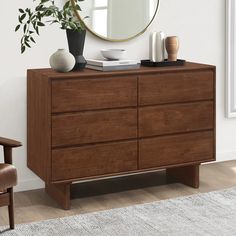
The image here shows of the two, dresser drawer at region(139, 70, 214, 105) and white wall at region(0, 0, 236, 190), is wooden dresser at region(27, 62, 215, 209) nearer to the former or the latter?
dresser drawer at region(139, 70, 214, 105)

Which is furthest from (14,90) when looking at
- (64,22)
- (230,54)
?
(230,54)

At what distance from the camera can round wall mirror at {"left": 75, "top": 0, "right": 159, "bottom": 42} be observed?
4.46m

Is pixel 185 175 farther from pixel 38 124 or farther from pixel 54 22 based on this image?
pixel 54 22

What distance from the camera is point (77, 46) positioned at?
418 cm

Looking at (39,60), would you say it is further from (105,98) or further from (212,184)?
(212,184)

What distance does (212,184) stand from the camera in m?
4.62

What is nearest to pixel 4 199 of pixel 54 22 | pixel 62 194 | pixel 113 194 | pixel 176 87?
pixel 62 194

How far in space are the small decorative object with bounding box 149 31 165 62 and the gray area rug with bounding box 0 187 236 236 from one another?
41.6 inches

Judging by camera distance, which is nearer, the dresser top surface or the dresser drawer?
the dresser top surface

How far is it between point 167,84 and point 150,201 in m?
0.80

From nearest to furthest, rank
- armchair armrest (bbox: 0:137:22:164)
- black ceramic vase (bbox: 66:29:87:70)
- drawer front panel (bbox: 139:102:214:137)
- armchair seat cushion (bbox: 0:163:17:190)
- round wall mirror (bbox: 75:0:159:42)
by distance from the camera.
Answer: armchair seat cushion (bbox: 0:163:17:190)
armchair armrest (bbox: 0:137:22:164)
black ceramic vase (bbox: 66:29:87:70)
drawer front panel (bbox: 139:102:214:137)
round wall mirror (bbox: 75:0:159:42)

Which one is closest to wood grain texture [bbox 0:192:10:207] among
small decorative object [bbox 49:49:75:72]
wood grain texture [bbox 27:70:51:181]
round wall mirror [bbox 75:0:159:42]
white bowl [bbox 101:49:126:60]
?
wood grain texture [bbox 27:70:51:181]

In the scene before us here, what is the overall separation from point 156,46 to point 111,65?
1.73 feet

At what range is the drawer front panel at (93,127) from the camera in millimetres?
Answer: 3969
